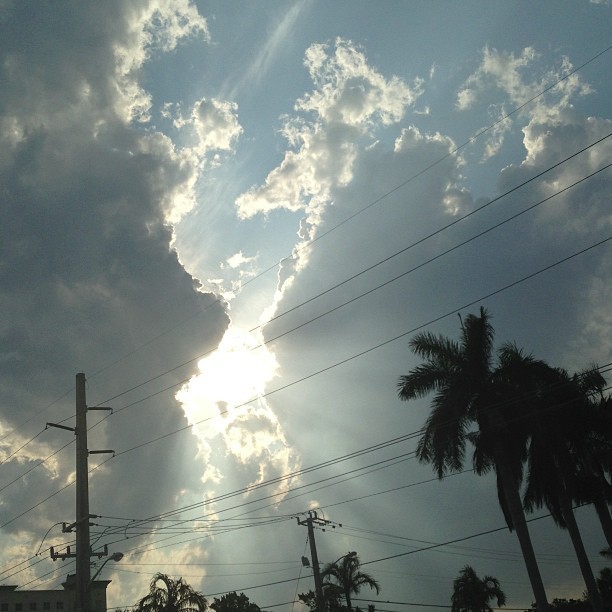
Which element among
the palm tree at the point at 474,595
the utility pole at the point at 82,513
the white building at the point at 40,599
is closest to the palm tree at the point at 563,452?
the utility pole at the point at 82,513

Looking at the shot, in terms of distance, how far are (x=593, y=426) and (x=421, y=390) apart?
9.20 metres

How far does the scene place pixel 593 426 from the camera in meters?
35.1

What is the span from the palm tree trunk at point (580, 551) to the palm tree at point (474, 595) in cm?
4662

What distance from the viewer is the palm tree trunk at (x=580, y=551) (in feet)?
112

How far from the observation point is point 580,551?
1425 inches

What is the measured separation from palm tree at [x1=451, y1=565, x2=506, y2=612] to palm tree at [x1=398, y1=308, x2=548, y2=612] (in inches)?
1993

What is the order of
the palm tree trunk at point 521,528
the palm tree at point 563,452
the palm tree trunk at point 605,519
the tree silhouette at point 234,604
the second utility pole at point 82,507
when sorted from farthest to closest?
the tree silhouette at point 234,604, the palm tree trunk at point 605,519, the palm tree at point 563,452, the palm tree trunk at point 521,528, the second utility pole at point 82,507

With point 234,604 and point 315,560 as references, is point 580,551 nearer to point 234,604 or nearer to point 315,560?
point 315,560

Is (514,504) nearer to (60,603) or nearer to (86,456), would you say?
(86,456)

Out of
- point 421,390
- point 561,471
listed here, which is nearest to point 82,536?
point 421,390

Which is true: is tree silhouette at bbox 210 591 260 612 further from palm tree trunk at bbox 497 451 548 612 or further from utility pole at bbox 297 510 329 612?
palm tree trunk at bbox 497 451 548 612

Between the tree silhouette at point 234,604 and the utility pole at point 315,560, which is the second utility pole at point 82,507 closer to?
the utility pole at point 315,560

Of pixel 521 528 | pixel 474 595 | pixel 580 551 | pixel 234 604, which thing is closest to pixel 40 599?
pixel 234 604

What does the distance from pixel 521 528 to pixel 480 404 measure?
6093 millimetres
